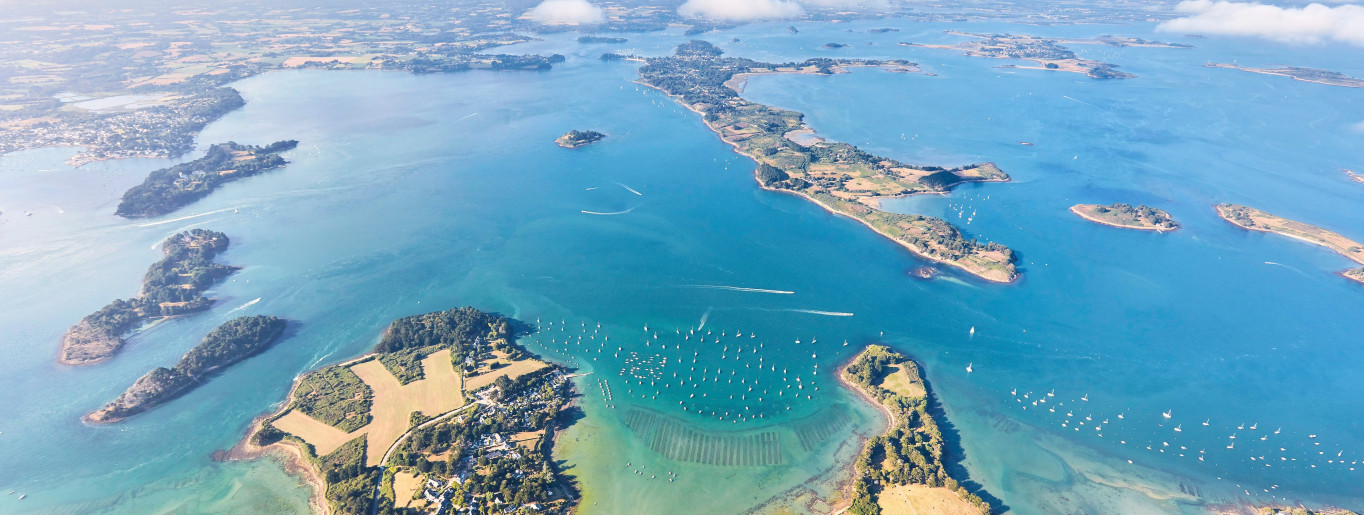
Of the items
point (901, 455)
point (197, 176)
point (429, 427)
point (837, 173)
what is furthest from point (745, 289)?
point (197, 176)

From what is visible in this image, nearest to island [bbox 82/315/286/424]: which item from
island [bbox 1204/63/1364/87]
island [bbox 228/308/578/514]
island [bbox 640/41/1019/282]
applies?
island [bbox 228/308/578/514]

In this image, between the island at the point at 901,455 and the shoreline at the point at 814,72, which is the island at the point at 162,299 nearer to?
the island at the point at 901,455

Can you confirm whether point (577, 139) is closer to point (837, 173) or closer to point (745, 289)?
point (837, 173)

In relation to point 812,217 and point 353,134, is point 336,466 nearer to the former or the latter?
point 812,217

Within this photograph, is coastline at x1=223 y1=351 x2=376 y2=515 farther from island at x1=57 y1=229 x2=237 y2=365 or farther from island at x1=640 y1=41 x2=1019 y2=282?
island at x1=640 y1=41 x2=1019 y2=282

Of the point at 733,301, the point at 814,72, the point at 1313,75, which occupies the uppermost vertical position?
the point at 1313,75

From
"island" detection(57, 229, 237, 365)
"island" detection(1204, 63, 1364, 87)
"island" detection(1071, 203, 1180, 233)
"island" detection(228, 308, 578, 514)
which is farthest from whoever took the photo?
"island" detection(1204, 63, 1364, 87)

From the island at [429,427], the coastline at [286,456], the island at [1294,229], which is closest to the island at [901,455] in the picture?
the island at [429,427]
